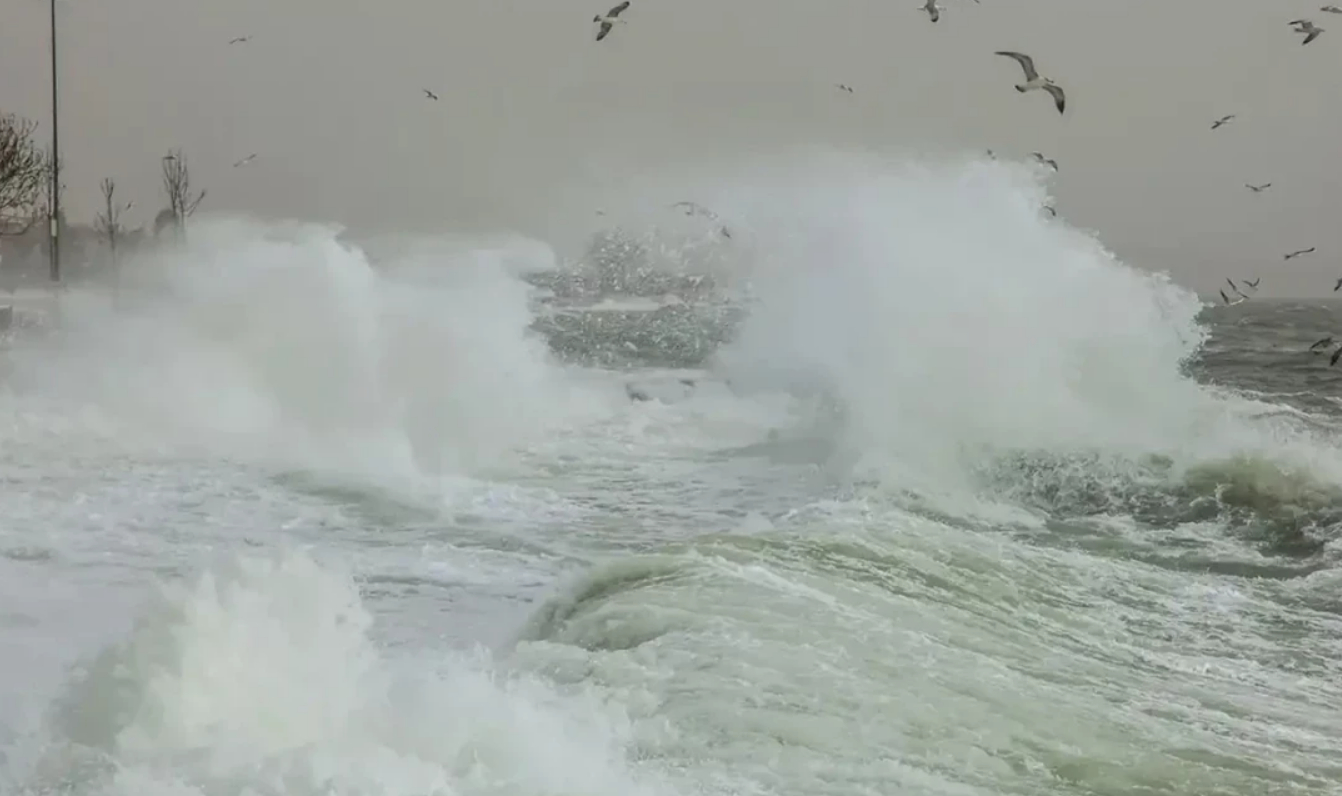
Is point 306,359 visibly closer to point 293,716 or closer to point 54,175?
point 54,175

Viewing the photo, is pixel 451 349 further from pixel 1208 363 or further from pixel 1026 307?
pixel 1208 363

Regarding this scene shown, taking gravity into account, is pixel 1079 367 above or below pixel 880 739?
above

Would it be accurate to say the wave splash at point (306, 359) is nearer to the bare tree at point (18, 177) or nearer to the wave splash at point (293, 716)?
the bare tree at point (18, 177)

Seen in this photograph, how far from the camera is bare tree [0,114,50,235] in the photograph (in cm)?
1237

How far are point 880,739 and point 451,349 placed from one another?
9313 millimetres

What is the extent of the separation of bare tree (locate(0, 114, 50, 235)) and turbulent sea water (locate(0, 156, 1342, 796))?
5.28 feet

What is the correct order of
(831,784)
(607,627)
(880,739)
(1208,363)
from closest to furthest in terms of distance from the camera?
(831,784) < (880,739) < (607,627) < (1208,363)

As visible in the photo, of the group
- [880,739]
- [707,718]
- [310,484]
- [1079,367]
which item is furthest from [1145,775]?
[1079,367]

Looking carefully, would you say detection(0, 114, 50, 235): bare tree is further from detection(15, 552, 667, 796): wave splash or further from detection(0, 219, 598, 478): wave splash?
detection(15, 552, 667, 796): wave splash

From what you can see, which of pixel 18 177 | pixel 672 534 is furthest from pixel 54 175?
pixel 672 534

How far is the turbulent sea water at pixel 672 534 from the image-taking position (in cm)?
323

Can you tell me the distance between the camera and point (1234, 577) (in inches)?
248

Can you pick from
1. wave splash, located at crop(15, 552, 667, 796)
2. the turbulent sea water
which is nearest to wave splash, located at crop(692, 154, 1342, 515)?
the turbulent sea water

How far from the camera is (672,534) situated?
22.5 ft
